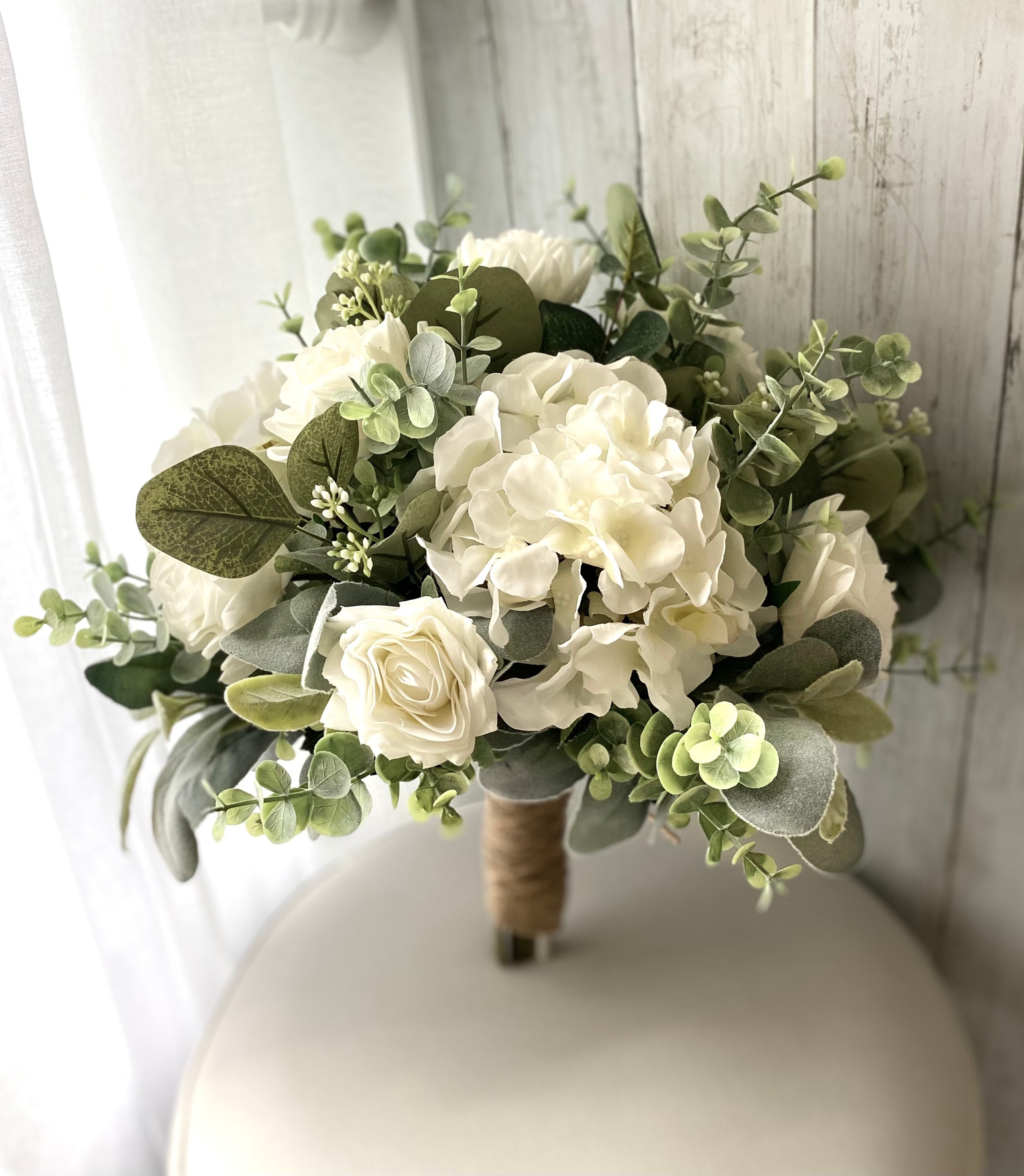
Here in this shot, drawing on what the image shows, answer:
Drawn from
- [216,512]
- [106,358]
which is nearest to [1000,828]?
[216,512]

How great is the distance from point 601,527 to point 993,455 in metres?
0.42

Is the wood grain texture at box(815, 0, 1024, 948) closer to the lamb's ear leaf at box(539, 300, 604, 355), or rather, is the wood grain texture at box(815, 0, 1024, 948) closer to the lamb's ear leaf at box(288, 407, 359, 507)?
the lamb's ear leaf at box(539, 300, 604, 355)

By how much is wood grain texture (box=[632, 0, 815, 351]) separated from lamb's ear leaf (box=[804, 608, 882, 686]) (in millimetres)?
320

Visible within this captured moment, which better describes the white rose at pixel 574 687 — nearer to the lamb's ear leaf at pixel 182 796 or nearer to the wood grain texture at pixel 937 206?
the lamb's ear leaf at pixel 182 796

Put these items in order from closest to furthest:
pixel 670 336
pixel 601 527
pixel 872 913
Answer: pixel 601 527, pixel 670 336, pixel 872 913

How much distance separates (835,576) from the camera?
546 mm

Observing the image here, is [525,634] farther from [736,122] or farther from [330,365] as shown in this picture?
[736,122]

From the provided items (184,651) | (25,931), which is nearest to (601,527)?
(184,651)

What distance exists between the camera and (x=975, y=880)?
89 centimetres

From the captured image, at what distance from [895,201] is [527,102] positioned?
0.39m

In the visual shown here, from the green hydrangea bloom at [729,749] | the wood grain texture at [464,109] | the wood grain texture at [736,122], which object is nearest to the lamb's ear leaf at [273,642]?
the green hydrangea bloom at [729,749]

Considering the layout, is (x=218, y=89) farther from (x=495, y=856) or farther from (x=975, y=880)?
(x=975, y=880)

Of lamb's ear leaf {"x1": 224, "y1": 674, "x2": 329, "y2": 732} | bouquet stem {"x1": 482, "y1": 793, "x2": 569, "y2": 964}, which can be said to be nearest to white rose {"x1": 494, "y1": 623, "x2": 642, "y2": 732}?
lamb's ear leaf {"x1": 224, "y1": 674, "x2": 329, "y2": 732}

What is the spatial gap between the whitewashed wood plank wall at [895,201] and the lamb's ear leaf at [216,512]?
462 mm
